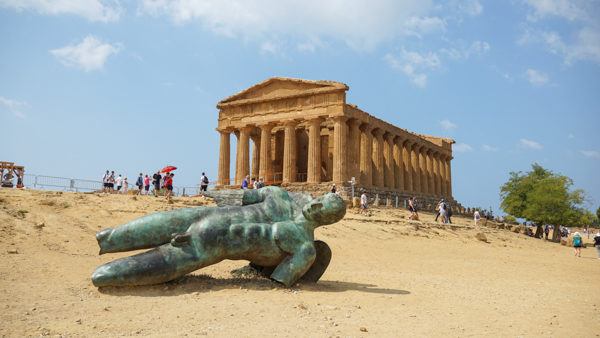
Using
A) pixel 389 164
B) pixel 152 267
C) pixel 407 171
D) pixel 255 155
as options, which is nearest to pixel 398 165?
pixel 407 171

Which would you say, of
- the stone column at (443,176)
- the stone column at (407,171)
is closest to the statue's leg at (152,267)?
the stone column at (407,171)

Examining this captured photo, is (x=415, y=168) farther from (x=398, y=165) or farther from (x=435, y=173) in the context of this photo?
(x=435, y=173)

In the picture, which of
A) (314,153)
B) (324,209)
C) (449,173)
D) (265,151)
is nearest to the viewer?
(324,209)

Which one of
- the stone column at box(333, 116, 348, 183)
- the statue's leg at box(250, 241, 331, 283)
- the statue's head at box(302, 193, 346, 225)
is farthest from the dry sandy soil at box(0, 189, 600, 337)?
the stone column at box(333, 116, 348, 183)

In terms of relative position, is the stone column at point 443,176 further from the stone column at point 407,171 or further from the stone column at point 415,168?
the stone column at point 407,171

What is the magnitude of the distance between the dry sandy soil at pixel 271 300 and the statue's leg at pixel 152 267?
7.7 inches

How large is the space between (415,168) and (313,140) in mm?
17662

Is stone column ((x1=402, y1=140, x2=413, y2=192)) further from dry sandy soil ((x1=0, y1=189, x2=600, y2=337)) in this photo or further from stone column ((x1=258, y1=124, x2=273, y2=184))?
dry sandy soil ((x1=0, y1=189, x2=600, y2=337))

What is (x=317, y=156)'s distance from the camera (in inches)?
1486

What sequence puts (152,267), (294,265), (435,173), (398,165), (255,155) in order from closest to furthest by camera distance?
(152,267) → (294,265) → (255,155) → (398,165) → (435,173)

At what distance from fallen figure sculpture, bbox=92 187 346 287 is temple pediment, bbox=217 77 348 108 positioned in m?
29.5

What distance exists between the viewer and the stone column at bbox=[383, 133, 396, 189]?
44481 mm

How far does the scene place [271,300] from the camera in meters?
6.57

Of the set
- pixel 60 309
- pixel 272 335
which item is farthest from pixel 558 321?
pixel 60 309
